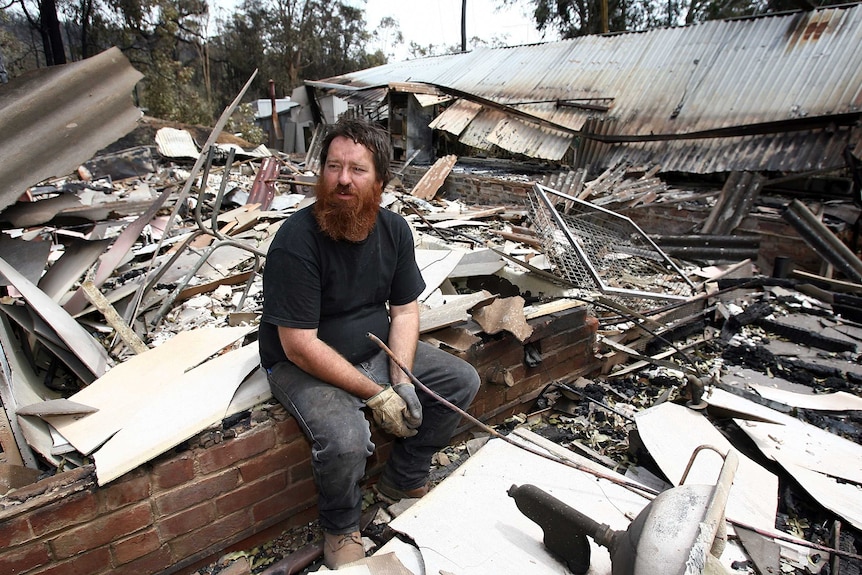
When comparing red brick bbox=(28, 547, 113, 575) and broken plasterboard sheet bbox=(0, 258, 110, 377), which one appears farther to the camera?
broken plasterboard sheet bbox=(0, 258, 110, 377)

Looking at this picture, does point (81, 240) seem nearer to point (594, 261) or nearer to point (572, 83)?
point (594, 261)

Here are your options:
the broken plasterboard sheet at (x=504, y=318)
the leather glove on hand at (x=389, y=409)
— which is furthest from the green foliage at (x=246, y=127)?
the leather glove on hand at (x=389, y=409)

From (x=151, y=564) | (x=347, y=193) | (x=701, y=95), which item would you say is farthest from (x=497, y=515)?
(x=701, y=95)

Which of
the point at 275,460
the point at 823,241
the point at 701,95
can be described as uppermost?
the point at 701,95

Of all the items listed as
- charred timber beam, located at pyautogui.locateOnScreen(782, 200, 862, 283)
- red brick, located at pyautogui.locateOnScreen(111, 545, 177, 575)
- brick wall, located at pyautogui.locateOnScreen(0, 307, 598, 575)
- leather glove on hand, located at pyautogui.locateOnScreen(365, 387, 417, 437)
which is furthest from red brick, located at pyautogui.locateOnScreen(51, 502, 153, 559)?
charred timber beam, located at pyautogui.locateOnScreen(782, 200, 862, 283)

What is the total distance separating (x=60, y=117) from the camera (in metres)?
2.75

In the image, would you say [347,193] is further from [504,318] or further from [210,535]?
[210,535]

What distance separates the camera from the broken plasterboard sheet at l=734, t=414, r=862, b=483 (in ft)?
8.24

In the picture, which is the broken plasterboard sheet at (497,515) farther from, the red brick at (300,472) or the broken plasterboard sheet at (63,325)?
the broken plasterboard sheet at (63,325)

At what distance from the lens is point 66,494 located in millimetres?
1676

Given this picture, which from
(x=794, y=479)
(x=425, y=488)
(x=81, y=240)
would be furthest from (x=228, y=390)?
(x=794, y=479)

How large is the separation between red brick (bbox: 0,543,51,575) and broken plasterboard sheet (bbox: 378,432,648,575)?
1.16 m

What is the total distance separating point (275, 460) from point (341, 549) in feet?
1.53

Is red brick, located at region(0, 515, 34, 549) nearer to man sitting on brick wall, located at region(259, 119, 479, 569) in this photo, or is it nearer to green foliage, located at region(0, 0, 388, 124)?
man sitting on brick wall, located at region(259, 119, 479, 569)
